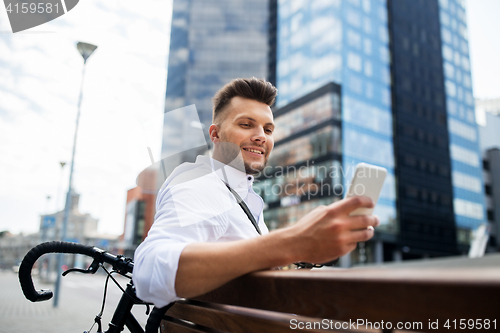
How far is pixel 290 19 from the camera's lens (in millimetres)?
46344

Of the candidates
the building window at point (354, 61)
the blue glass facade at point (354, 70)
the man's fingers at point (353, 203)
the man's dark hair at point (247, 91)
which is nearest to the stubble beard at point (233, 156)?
the man's dark hair at point (247, 91)

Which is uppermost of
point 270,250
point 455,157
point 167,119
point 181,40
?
point 181,40

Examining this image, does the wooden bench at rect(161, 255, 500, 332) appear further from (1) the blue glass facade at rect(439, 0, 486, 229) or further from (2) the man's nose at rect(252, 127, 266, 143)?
(1) the blue glass facade at rect(439, 0, 486, 229)

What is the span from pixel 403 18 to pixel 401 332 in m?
51.9

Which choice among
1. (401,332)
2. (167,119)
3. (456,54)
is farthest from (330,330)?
(456,54)

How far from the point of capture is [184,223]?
0.95m

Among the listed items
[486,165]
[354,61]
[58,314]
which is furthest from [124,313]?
[486,165]

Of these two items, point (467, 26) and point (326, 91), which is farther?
point (467, 26)

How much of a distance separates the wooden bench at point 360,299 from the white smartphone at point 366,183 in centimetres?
13

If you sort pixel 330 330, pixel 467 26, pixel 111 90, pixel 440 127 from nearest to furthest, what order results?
pixel 330 330
pixel 111 90
pixel 440 127
pixel 467 26

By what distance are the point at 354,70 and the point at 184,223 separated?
129ft

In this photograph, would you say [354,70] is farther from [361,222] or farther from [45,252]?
[361,222]

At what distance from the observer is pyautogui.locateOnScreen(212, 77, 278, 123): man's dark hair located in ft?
5.10

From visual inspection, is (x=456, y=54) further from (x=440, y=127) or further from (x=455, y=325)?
(x=455, y=325)
